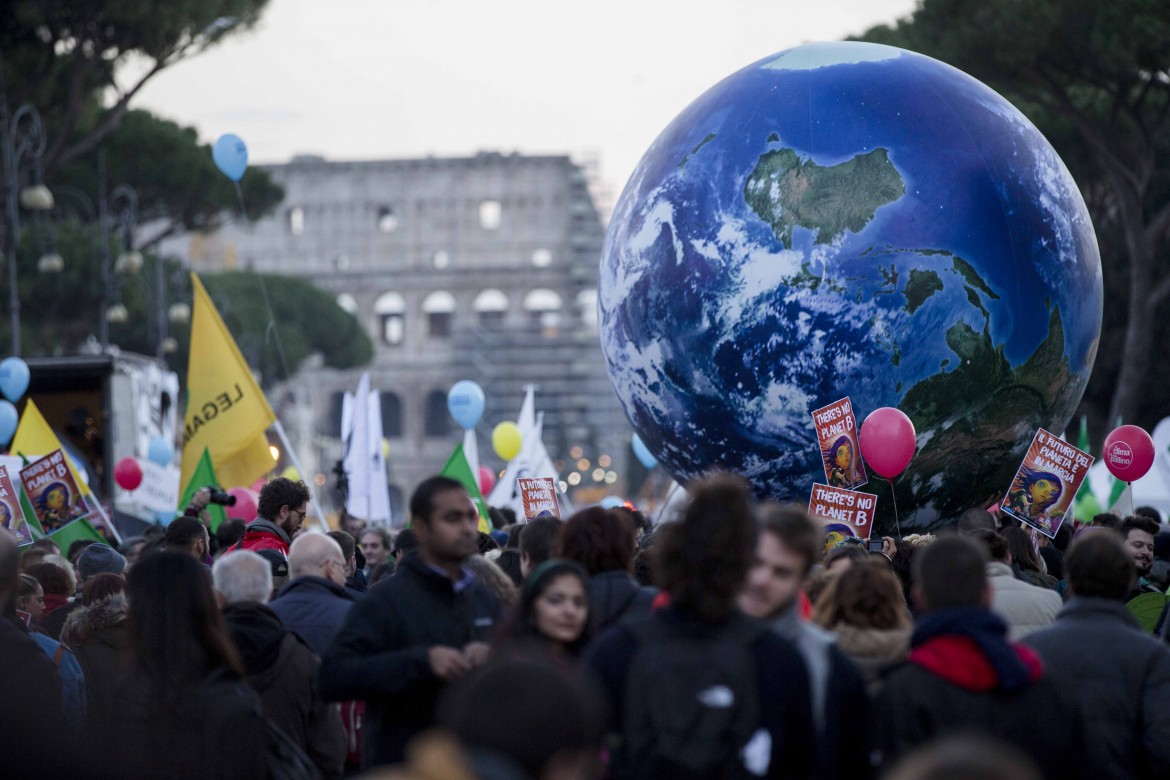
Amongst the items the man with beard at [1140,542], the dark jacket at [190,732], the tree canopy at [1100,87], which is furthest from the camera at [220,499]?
the tree canopy at [1100,87]

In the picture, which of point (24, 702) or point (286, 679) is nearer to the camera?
point (24, 702)

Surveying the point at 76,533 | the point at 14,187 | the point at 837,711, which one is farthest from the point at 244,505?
the point at 14,187

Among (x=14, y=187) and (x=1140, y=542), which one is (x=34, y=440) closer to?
(x=1140, y=542)

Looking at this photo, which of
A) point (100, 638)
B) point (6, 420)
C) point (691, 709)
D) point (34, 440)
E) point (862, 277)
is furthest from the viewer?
point (6, 420)

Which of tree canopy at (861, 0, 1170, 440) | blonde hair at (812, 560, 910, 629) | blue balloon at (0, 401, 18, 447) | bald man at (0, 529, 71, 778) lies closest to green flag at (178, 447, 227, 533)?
blue balloon at (0, 401, 18, 447)

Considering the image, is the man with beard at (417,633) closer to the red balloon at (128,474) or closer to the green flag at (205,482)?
the green flag at (205,482)

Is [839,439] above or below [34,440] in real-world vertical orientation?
above

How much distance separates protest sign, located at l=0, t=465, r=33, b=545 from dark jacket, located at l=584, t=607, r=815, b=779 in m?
5.66

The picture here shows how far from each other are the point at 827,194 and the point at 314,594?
287 centimetres

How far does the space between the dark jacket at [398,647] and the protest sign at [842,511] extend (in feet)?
9.02

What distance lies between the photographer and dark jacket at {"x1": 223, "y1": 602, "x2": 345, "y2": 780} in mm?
4152

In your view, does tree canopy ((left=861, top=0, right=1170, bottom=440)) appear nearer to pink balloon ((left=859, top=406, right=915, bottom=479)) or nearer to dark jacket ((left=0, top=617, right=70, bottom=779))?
pink balloon ((left=859, top=406, right=915, bottom=479))

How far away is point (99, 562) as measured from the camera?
6.50m

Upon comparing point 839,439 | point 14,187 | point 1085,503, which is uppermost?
point 14,187
